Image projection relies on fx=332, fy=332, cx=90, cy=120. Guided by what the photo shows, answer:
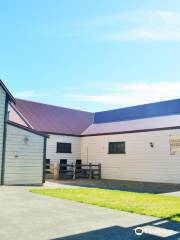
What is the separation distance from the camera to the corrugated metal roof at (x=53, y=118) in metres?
27.9

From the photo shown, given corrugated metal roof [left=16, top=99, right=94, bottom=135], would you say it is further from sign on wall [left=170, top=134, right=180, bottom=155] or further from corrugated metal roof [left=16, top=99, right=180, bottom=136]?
sign on wall [left=170, top=134, right=180, bottom=155]

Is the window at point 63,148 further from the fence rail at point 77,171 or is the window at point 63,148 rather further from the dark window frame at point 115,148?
the dark window frame at point 115,148

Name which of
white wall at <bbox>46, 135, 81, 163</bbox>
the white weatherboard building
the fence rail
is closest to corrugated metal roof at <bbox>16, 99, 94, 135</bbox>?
the white weatherboard building

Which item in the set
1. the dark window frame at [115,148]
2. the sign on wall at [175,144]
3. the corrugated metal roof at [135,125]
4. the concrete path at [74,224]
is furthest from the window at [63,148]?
the concrete path at [74,224]

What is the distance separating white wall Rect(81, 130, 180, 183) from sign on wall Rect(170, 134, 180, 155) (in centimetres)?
26

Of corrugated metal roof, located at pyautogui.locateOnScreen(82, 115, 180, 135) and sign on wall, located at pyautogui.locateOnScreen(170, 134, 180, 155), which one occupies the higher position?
corrugated metal roof, located at pyautogui.locateOnScreen(82, 115, 180, 135)

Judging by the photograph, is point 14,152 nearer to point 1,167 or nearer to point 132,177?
point 1,167

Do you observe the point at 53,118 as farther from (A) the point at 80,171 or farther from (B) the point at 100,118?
(A) the point at 80,171

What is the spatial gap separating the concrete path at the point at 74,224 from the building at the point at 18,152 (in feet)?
26.3

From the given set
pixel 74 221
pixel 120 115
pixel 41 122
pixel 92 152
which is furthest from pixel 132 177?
pixel 74 221

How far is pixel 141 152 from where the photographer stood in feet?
81.0

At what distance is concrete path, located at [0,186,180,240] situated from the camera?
693 centimetres

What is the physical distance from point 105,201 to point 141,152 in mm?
13060

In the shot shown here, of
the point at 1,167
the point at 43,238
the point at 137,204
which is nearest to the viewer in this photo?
the point at 43,238
